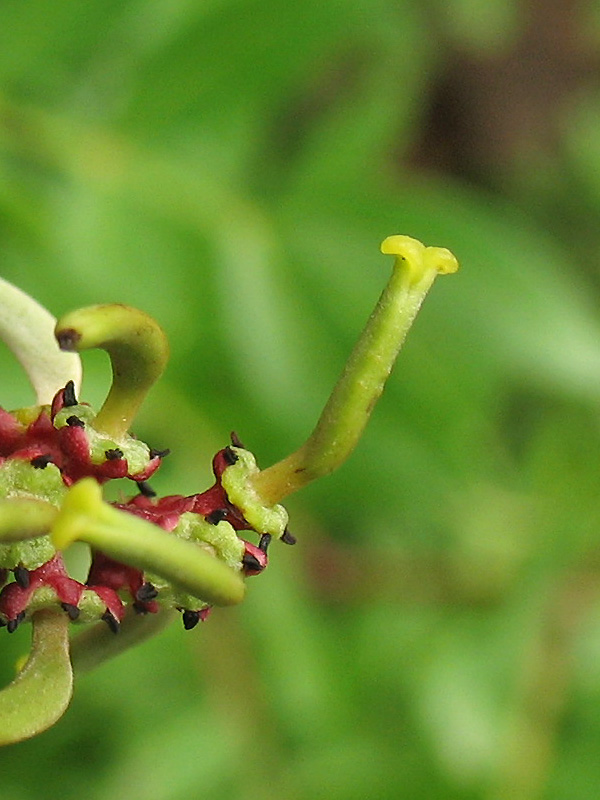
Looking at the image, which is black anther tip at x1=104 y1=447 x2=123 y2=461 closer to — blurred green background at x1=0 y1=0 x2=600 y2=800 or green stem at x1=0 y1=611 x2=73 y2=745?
green stem at x1=0 y1=611 x2=73 y2=745

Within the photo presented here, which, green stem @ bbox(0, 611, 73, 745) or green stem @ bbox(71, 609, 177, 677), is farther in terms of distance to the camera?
green stem @ bbox(71, 609, 177, 677)

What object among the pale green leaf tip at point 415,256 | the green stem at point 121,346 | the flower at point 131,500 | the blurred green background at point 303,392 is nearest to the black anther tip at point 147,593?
the flower at point 131,500

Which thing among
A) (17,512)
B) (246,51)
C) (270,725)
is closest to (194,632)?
(270,725)

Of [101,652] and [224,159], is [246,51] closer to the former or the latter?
[224,159]

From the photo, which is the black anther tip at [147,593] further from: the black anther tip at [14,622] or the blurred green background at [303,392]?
the blurred green background at [303,392]

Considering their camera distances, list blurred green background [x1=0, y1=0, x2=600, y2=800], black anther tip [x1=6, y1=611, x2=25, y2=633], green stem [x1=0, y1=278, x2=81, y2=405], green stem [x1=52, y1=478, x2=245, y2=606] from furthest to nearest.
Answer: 1. blurred green background [x1=0, y1=0, x2=600, y2=800]
2. green stem [x1=0, y1=278, x2=81, y2=405]
3. black anther tip [x1=6, y1=611, x2=25, y2=633]
4. green stem [x1=52, y1=478, x2=245, y2=606]

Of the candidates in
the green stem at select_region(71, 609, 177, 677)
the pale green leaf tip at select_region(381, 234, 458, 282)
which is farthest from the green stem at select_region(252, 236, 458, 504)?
the green stem at select_region(71, 609, 177, 677)

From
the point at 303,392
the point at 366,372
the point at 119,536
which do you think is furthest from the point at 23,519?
the point at 303,392
